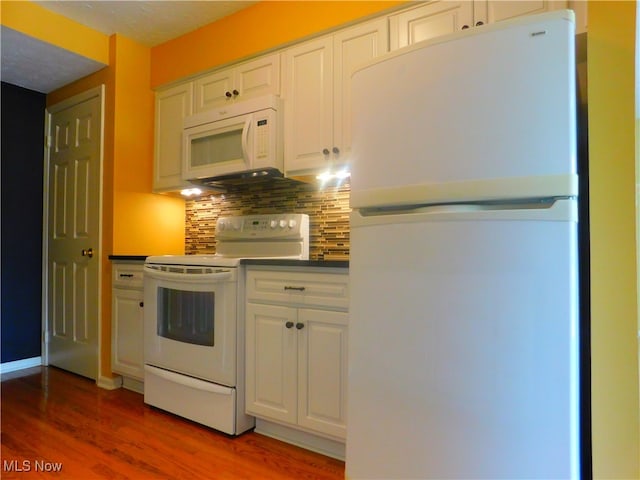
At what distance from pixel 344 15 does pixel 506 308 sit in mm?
1738

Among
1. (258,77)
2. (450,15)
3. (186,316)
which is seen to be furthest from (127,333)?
(450,15)

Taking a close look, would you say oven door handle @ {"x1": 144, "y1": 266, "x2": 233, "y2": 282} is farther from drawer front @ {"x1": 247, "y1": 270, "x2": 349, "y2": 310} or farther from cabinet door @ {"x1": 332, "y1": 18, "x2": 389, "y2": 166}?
cabinet door @ {"x1": 332, "y1": 18, "x2": 389, "y2": 166}

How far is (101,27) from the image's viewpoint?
2.63 meters

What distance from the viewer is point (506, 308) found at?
0.94 metres

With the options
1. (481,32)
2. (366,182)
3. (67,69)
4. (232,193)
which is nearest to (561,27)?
(481,32)

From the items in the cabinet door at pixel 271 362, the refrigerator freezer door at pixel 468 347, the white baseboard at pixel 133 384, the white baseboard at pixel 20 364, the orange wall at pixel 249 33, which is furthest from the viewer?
the white baseboard at pixel 20 364

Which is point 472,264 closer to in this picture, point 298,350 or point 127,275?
point 298,350

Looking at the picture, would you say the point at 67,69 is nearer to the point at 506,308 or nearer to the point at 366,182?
the point at 366,182

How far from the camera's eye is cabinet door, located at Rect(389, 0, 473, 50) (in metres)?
1.74

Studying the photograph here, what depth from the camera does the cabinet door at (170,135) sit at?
273cm

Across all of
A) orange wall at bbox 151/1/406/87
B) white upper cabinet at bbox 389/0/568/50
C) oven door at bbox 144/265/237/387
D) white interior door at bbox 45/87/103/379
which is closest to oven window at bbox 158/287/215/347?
oven door at bbox 144/265/237/387

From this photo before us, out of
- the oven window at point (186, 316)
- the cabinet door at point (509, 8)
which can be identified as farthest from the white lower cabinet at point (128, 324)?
the cabinet door at point (509, 8)

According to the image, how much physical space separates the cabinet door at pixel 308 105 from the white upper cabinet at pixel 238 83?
0.10m

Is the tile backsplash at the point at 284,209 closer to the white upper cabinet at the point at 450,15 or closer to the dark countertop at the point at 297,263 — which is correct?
the dark countertop at the point at 297,263
